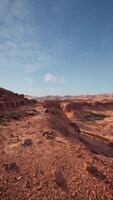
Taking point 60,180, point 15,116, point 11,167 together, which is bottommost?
point 60,180

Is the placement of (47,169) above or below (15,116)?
below

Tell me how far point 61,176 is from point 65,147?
247 centimetres

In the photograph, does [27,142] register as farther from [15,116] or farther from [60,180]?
[15,116]

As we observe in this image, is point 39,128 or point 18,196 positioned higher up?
point 39,128

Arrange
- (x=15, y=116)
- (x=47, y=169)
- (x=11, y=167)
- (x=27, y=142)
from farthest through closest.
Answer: (x=15, y=116), (x=27, y=142), (x=47, y=169), (x=11, y=167)

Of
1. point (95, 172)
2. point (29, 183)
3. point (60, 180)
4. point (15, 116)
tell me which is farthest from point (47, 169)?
point (15, 116)

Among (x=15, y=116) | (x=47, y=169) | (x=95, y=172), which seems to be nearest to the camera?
(x=47, y=169)

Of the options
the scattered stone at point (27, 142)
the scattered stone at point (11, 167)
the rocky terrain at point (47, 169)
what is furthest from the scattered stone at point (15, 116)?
the scattered stone at point (11, 167)

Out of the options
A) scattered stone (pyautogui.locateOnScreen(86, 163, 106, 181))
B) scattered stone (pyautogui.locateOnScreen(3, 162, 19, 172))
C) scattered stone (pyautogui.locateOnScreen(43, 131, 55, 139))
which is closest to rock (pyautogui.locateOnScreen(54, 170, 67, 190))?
scattered stone (pyautogui.locateOnScreen(86, 163, 106, 181))

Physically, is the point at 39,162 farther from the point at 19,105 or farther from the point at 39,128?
the point at 19,105

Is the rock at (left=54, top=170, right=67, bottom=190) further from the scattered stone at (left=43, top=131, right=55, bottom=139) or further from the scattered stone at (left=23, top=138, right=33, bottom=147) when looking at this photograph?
Answer: the scattered stone at (left=43, top=131, right=55, bottom=139)

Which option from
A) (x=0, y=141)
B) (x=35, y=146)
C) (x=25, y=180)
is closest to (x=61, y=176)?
(x=25, y=180)

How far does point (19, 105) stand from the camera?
75.4 ft

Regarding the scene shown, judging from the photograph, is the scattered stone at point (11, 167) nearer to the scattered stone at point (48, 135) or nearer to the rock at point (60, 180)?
the rock at point (60, 180)
